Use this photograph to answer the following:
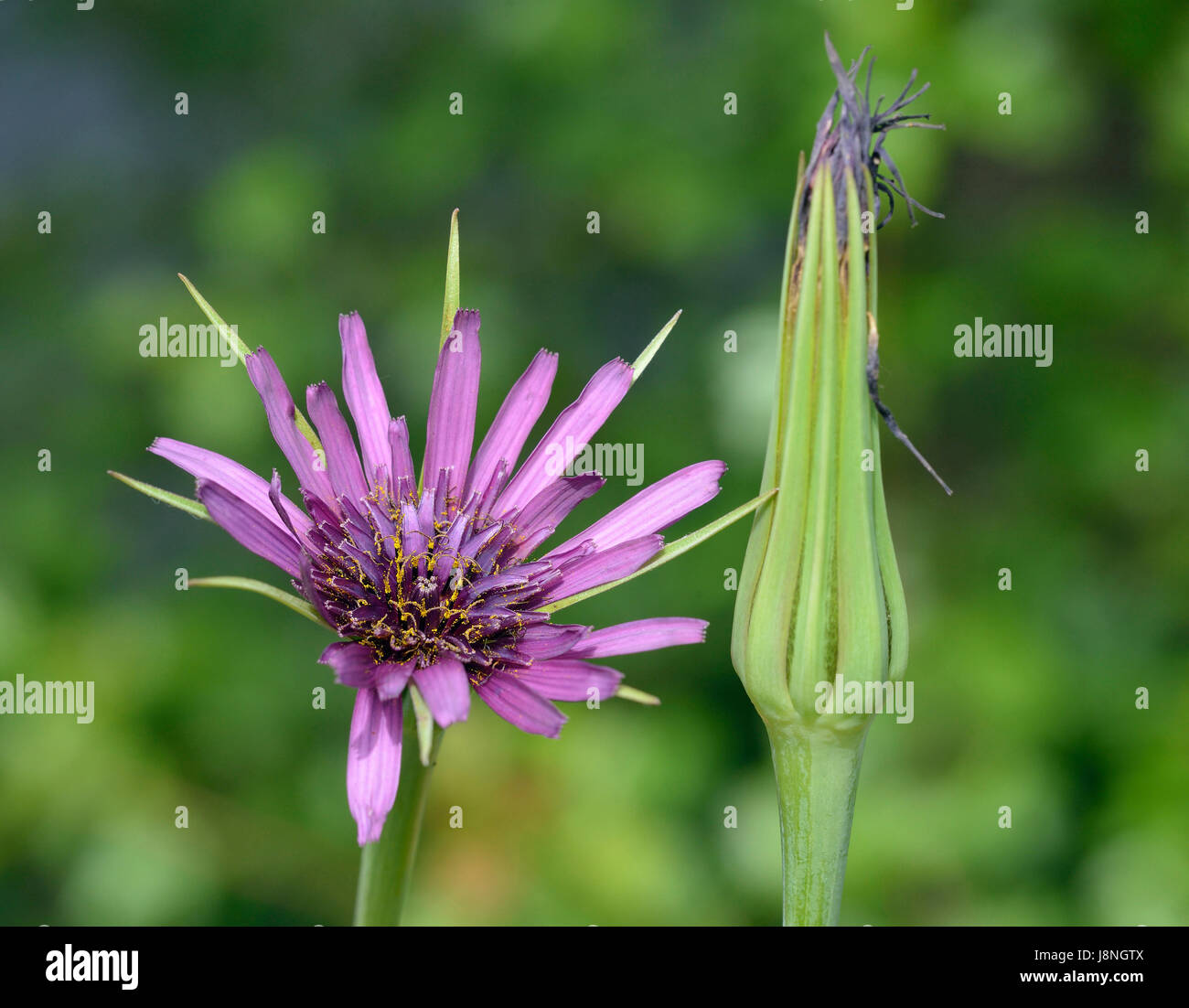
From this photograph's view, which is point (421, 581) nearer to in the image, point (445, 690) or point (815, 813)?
point (445, 690)

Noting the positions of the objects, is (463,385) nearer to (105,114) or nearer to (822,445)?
(822,445)

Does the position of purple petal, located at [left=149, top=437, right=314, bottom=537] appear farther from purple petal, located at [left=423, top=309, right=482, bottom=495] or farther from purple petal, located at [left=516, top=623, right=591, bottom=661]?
purple petal, located at [left=516, top=623, right=591, bottom=661]

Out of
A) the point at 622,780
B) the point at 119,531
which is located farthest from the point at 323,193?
the point at 622,780

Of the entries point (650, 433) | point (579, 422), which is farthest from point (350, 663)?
point (650, 433)

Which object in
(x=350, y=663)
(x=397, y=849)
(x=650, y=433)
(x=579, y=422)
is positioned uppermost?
(x=650, y=433)

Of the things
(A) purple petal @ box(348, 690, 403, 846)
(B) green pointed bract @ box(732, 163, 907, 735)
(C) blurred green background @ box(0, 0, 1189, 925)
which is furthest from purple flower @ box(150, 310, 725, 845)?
(C) blurred green background @ box(0, 0, 1189, 925)

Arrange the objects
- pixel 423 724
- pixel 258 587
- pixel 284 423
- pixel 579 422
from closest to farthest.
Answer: pixel 258 587 < pixel 423 724 < pixel 284 423 < pixel 579 422
